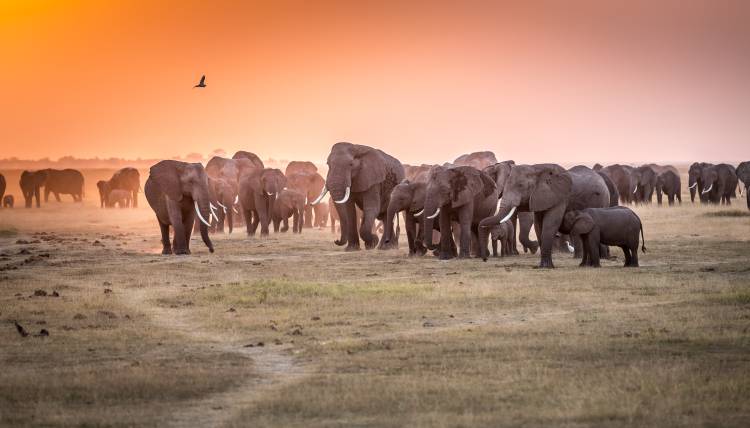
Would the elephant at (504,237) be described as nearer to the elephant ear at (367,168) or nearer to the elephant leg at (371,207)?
the elephant leg at (371,207)

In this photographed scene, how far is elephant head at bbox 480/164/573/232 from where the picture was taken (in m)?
29.6

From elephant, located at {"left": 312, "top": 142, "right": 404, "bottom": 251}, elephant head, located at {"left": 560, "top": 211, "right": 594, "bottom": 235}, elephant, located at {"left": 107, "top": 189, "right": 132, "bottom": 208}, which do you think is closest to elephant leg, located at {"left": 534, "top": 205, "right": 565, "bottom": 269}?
elephant head, located at {"left": 560, "top": 211, "right": 594, "bottom": 235}

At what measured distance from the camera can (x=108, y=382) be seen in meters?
14.7

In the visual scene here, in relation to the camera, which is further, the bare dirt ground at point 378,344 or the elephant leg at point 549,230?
the elephant leg at point 549,230

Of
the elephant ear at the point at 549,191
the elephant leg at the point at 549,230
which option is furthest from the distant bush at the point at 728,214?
the elephant leg at the point at 549,230

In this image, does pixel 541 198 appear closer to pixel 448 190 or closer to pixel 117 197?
pixel 448 190

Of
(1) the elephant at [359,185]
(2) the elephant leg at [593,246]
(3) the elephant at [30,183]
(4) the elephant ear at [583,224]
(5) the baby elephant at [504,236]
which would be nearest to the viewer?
(4) the elephant ear at [583,224]

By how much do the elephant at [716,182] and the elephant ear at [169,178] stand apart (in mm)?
50921

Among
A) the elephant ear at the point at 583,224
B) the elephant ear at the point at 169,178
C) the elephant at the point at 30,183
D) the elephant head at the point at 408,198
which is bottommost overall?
the elephant ear at the point at 583,224

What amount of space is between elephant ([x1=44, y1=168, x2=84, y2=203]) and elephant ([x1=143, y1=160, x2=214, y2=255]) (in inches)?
2634

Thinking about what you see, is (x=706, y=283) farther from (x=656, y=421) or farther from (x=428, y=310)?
(x=656, y=421)

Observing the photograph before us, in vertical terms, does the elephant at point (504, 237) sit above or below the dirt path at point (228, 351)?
above

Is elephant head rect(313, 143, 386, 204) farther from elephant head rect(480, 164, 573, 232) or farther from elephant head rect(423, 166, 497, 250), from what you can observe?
elephant head rect(480, 164, 573, 232)

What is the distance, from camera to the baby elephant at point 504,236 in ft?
109
